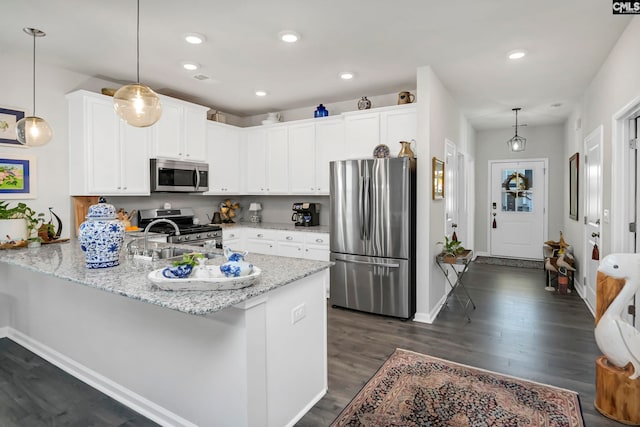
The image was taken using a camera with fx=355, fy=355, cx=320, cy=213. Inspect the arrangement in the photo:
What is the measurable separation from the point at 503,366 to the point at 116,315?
2.83 meters

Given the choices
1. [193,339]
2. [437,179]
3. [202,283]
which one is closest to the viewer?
[202,283]

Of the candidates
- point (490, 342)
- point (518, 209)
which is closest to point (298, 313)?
→ point (490, 342)

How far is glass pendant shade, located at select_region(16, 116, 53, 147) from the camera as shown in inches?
110

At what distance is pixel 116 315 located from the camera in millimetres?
2246

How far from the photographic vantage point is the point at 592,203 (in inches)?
160

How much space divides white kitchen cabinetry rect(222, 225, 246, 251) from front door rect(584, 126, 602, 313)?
4.25 m

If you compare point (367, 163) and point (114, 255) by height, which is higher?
point (367, 163)

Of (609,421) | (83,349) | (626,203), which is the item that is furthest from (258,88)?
(609,421)

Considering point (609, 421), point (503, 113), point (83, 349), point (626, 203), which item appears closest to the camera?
point (609, 421)

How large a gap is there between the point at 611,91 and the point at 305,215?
3620 millimetres

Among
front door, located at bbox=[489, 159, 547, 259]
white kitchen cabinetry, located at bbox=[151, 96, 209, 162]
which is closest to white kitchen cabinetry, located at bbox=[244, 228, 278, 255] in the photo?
white kitchen cabinetry, located at bbox=[151, 96, 209, 162]

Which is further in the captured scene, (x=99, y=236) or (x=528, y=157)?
(x=528, y=157)

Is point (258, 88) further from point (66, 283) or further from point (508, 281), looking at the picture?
point (508, 281)

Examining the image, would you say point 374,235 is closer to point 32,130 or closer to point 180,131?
point 180,131
